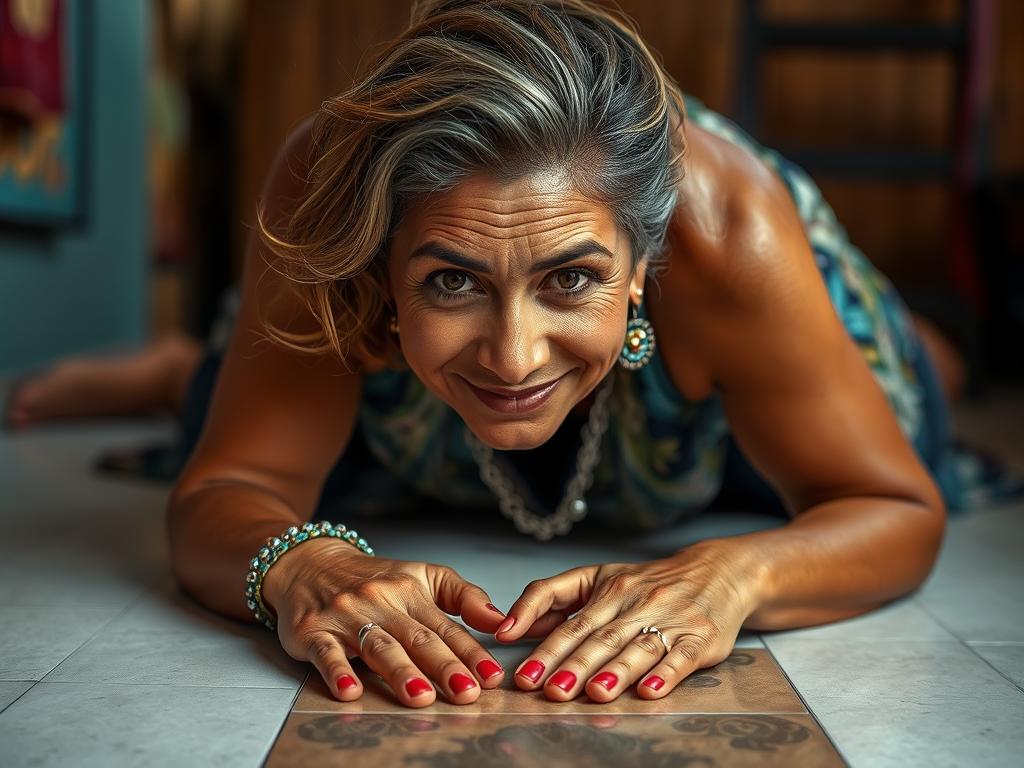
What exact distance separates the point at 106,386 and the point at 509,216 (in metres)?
2.37

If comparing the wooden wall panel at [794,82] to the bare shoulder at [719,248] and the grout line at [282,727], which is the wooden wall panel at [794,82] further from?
the grout line at [282,727]

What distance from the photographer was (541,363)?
127cm

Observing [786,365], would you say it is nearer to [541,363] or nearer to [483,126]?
[541,363]

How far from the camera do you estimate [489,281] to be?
1.27 metres

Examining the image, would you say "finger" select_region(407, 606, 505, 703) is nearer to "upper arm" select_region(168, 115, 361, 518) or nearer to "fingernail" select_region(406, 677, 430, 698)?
"fingernail" select_region(406, 677, 430, 698)

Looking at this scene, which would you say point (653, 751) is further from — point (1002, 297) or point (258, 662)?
point (1002, 297)

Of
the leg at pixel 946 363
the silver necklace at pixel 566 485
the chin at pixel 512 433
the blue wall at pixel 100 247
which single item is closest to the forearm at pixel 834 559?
the chin at pixel 512 433

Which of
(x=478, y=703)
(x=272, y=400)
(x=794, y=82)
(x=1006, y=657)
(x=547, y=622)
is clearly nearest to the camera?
(x=478, y=703)

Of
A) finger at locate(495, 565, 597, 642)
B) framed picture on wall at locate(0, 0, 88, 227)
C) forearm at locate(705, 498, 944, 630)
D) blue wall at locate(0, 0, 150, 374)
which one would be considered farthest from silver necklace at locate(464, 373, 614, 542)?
blue wall at locate(0, 0, 150, 374)

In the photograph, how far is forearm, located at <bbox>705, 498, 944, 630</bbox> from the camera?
1417 millimetres

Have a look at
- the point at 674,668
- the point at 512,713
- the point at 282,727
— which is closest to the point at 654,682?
the point at 674,668

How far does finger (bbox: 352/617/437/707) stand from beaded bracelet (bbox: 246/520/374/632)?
7.0 inches

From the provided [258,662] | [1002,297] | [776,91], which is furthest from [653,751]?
[776,91]

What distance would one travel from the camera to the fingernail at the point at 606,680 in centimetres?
119
